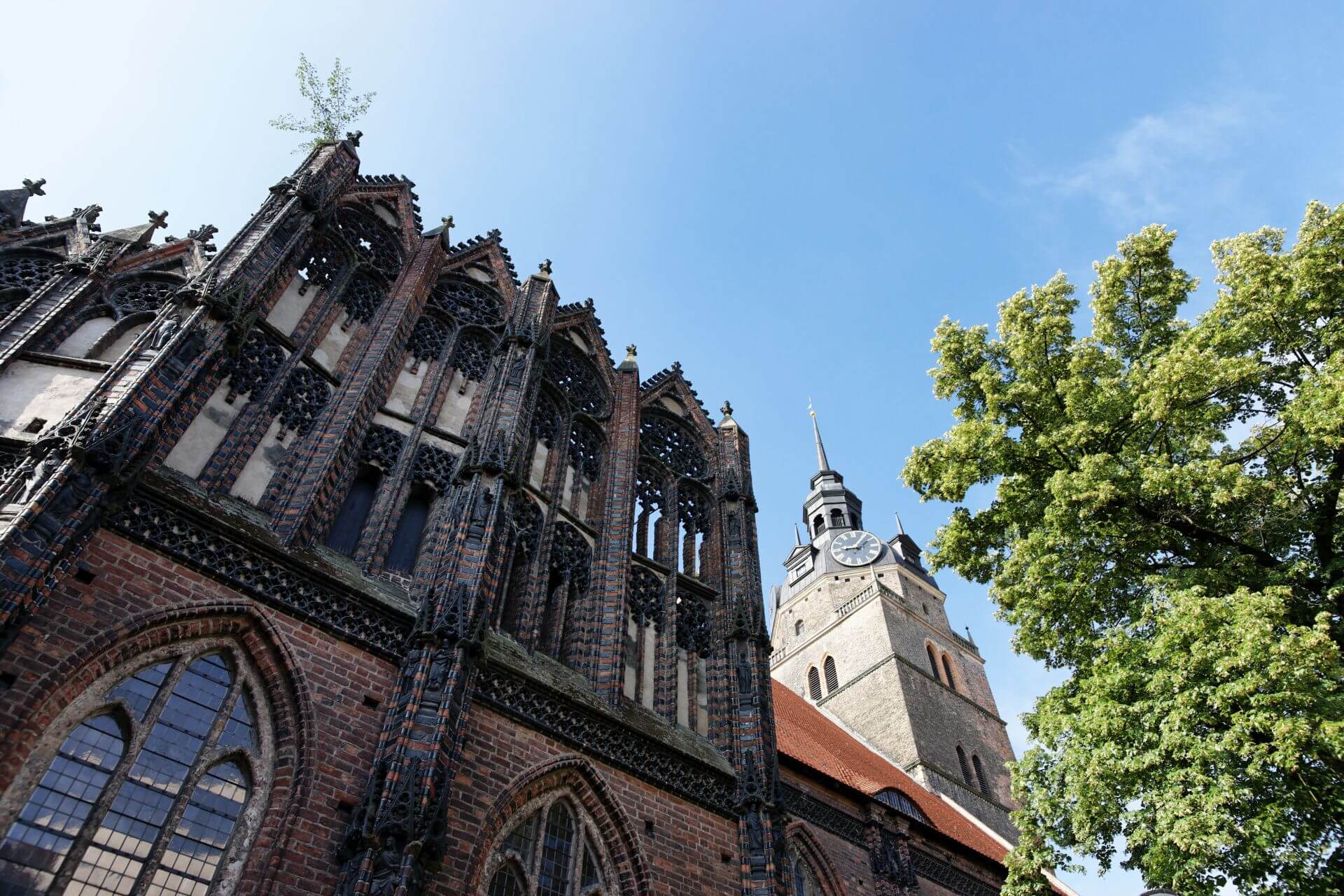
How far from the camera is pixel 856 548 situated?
36.1 metres

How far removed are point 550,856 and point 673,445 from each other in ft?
24.8

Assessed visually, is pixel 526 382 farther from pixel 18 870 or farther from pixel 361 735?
pixel 18 870

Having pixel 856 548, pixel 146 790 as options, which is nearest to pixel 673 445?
pixel 146 790

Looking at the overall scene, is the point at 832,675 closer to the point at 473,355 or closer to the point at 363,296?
the point at 473,355

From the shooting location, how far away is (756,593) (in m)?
13.0

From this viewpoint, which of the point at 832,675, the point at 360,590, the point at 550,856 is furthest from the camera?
the point at 832,675

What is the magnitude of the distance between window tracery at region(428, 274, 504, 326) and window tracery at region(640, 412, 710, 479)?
2982 millimetres

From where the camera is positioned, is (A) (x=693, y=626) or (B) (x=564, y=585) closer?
(B) (x=564, y=585)

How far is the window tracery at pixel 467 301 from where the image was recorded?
12711 mm

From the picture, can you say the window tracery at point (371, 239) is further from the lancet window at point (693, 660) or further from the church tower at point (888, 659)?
the church tower at point (888, 659)

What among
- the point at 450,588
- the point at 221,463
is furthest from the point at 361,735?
the point at 221,463

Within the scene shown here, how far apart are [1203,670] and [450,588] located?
23.3 feet

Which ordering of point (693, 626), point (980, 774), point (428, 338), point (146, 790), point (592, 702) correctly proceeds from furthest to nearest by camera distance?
point (980, 774) < point (693, 626) < point (428, 338) < point (592, 702) < point (146, 790)

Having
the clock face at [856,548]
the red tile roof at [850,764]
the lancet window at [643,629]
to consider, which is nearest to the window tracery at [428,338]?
the lancet window at [643,629]
